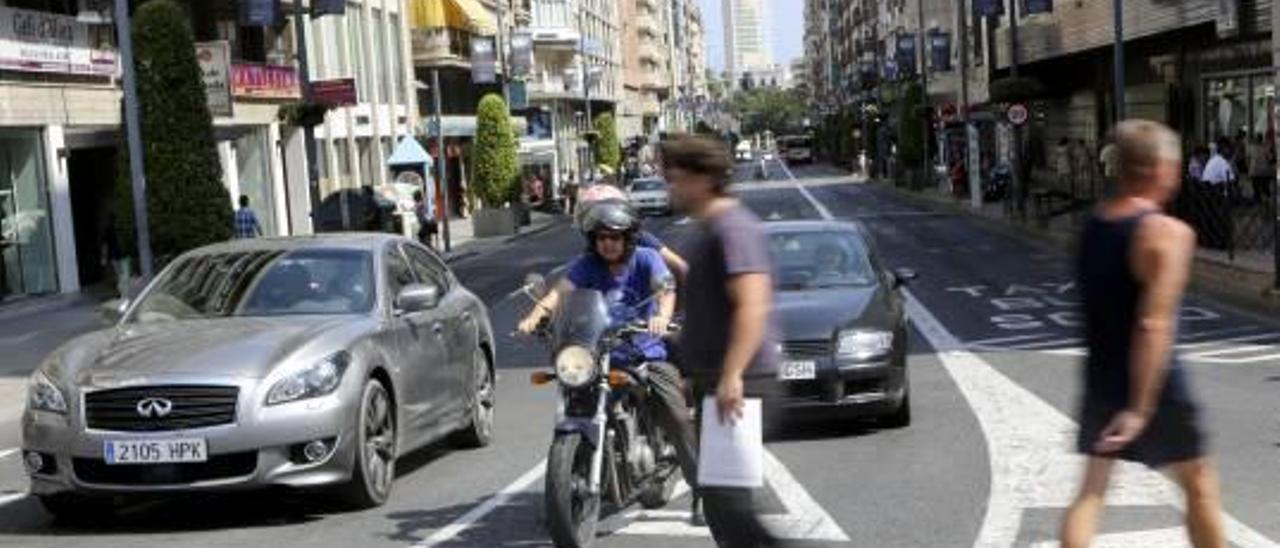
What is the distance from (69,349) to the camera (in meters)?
8.92

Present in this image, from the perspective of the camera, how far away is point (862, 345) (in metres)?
10.9

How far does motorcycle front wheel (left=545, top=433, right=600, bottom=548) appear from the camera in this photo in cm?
709

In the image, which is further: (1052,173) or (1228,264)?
(1052,173)

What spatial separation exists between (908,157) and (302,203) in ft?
97.8

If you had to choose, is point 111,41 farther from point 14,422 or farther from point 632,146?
point 632,146

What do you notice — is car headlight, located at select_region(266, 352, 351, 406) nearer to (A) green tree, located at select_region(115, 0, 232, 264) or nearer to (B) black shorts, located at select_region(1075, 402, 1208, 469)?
(B) black shorts, located at select_region(1075, 402, 1208, 469)

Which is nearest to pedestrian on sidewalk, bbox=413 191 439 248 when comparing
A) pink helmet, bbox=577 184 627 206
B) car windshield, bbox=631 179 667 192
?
car windshield, bbox=631 179 667 192

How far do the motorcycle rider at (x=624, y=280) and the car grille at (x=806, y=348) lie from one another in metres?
2.91

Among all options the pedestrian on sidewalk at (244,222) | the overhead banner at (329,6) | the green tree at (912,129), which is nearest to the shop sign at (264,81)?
the pedestrian on sidewalk at (244,222)

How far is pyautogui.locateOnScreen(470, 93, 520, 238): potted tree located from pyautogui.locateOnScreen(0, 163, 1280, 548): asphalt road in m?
34.7

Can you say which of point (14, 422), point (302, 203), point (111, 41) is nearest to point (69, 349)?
point (14, 422)

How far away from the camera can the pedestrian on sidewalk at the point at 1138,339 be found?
527cm

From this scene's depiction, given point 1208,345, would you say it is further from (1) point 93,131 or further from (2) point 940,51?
(2) point 940,51

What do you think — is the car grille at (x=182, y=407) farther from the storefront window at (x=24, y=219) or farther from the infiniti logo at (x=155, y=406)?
the storefront window at (x=24, y=219)
